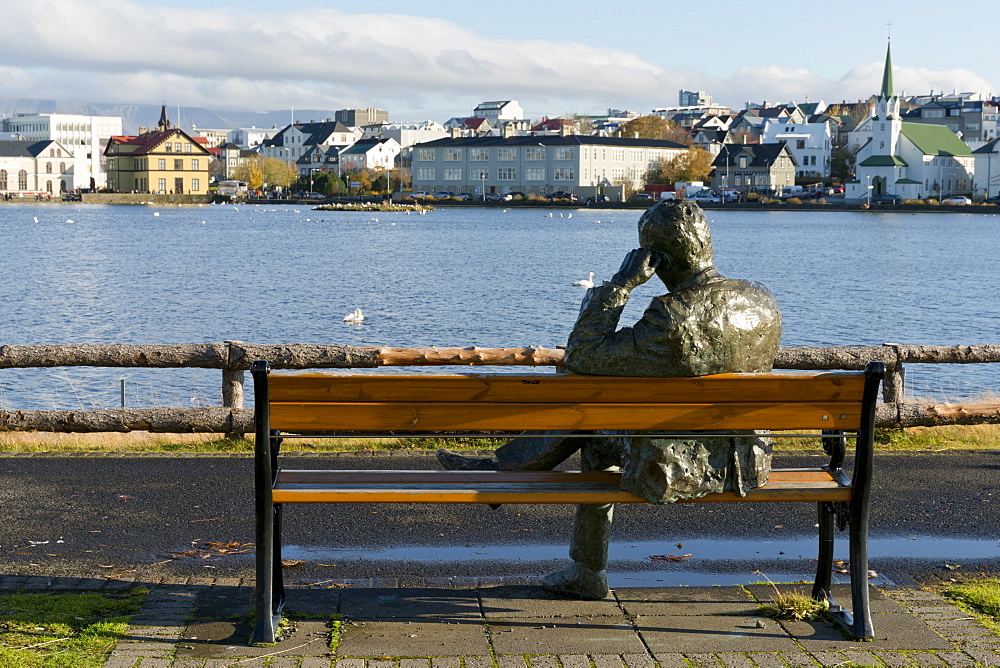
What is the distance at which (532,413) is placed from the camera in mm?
4566

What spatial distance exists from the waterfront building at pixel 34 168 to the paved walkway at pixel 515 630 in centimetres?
17906

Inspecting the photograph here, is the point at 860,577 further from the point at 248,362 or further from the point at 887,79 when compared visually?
the point at 887,79

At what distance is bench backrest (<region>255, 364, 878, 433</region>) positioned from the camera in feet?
14.8

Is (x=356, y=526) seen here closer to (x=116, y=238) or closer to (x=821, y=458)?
(x=821, y=458)

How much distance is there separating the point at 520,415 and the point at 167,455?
14.9 feet

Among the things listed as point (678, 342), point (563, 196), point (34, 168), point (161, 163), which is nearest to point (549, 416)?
point (678, 342)

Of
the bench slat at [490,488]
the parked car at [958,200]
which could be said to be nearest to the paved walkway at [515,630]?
the bench slat at [490,488]

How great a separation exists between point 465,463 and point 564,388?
89 cm

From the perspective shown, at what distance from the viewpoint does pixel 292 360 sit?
9008 mm

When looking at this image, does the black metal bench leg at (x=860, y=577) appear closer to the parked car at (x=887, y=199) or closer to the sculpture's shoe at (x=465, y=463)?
the sculpture's shoe at (x=465, y=463)

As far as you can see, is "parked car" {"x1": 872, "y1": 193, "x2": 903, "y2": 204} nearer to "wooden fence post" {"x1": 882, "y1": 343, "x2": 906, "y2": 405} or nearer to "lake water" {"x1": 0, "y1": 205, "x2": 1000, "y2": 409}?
"lake water" {"x1": 0, "y1": 205, "x2": 1000, "y2": 409}

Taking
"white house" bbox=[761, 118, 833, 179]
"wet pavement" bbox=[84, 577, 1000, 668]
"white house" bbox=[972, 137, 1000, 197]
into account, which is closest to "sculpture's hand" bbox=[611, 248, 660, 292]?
"wet pavement" bbox=[84, 577, 1000, 668]

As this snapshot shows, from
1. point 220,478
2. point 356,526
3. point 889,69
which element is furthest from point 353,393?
point 889,69

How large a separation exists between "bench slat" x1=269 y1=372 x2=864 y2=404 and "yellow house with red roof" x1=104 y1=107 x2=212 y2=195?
6484 inches
